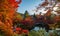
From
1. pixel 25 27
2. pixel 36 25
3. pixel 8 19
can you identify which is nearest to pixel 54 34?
pixel 8 19

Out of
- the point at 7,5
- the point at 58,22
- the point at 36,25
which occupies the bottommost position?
the point at 36,25

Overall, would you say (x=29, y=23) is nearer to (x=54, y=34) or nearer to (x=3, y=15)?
(x=54, y=34)

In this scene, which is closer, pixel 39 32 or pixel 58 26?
pixel 58 26

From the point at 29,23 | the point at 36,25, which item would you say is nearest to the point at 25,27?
the point at 29,23

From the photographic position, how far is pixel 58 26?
44.6 feet

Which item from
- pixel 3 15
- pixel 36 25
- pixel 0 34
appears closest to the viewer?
pixel 3 15

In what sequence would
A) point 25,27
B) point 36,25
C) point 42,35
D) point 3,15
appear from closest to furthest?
point 3,15
point 42,35
point 25,27
point 36,25

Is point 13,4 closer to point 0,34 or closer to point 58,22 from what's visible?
point 0,34

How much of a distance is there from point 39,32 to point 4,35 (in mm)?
2449

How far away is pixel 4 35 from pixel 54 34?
3.11 meters

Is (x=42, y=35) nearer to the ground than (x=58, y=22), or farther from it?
nearer to the ground

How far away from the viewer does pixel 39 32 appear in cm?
1512

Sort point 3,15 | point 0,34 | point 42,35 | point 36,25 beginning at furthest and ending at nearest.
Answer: point 36,25 → point 42,35 → point 0,34 → point 3,15

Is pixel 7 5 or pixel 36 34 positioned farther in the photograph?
pixel 36 34
